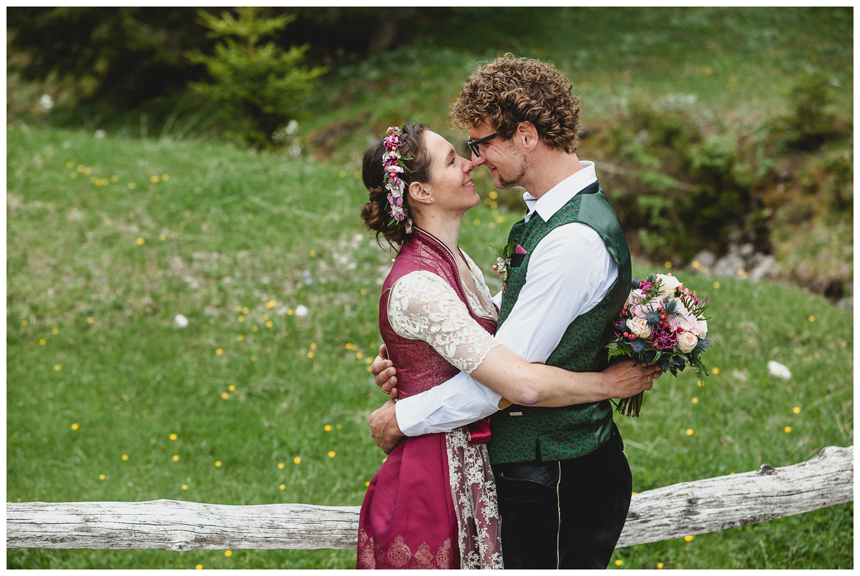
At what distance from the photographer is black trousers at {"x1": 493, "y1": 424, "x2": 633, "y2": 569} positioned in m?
2.49

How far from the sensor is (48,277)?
7176mm

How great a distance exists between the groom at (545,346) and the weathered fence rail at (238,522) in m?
0.69

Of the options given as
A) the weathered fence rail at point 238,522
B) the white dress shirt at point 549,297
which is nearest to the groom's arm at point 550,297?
the white dress shirt at point 549,297

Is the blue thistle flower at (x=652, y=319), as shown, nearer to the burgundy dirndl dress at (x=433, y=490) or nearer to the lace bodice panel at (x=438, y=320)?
the lace bodice panel at (x=438, y=320)

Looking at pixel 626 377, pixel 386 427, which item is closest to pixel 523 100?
pixel 626 377

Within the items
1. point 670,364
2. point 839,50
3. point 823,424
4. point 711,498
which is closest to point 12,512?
point 670,364

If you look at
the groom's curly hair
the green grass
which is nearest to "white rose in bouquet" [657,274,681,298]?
the groom's curly hair

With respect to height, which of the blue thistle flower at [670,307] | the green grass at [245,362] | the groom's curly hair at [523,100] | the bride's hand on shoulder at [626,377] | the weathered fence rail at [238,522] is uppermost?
the groom's curly hair at [523,100]

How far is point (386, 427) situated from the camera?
2.62 metres

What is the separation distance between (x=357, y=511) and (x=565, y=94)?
2.09m

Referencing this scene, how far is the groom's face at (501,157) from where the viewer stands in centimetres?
254

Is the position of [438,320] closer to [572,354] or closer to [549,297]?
[549,297]

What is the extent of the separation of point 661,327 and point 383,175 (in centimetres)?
123

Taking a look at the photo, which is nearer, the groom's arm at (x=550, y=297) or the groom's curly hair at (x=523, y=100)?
the groom's arm at (x=550, y=297)
